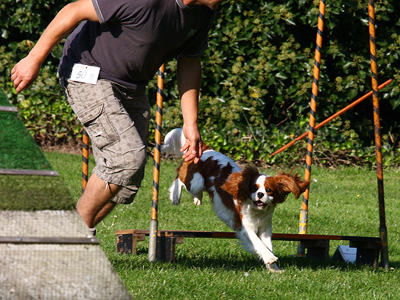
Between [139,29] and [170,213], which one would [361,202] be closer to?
[170,213]

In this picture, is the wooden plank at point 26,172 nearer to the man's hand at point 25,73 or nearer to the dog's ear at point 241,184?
the man's hand at point 25,73

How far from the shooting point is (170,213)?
5.20 meters

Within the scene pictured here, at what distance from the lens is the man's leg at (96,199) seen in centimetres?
278

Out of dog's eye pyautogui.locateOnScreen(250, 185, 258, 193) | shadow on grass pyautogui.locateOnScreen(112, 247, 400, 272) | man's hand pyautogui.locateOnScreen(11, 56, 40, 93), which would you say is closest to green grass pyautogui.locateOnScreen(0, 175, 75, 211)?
man's hand pyautogui.locateOnScreen(11, 56, 40, 93)

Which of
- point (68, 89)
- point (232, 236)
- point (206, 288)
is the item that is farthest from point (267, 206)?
point (68, 89)

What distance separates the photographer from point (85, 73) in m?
2.76

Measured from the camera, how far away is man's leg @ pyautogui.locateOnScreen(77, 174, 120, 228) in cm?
278

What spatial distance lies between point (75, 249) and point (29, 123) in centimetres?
663

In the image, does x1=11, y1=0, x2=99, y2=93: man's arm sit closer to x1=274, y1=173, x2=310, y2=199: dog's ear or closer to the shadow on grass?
the shadow on grass

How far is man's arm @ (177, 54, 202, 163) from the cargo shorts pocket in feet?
1.82

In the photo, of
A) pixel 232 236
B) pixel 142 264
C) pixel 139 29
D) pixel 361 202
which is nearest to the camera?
pixel 139 29

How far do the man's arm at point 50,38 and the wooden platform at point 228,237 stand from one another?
1.44m

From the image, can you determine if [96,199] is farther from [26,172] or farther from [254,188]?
[254,188]

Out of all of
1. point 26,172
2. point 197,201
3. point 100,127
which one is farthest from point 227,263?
point 26,172
